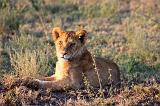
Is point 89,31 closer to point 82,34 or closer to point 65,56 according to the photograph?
point 82,34

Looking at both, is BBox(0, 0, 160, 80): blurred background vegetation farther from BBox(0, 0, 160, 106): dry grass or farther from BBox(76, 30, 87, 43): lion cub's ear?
BBox(76, 30, 87, 43): lion cub's ear

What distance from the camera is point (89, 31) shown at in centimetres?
1545

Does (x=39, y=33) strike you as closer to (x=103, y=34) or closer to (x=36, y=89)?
(x=103, y=34)

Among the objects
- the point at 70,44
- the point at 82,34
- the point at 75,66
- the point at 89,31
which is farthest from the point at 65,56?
the point at 89,31

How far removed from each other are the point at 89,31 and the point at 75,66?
614 centimetres

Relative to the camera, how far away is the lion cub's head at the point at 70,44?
9.15 metres

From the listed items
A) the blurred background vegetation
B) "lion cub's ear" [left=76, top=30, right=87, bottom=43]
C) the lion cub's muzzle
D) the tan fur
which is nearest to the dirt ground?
the tan fur

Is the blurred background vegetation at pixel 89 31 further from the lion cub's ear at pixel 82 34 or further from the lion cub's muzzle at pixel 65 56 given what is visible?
the lion cub's ear at pixel 82 34

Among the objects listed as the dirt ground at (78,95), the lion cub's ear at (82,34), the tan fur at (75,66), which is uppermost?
the lion cub's ear at (82,34)

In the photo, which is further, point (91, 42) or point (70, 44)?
point (91, 42)

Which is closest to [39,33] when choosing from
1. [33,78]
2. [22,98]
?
[33,78]

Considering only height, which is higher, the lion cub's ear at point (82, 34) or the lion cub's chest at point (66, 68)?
the lion cub's ear at point (82, 34)

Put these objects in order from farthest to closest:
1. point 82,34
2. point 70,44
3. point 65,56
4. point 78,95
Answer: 1. point 82,34
2. point 70,44
3. point 65,56
4. point 78,95

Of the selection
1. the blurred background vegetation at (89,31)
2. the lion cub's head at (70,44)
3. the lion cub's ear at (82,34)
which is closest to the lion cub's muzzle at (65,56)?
the lion cub's head at (70,44)
